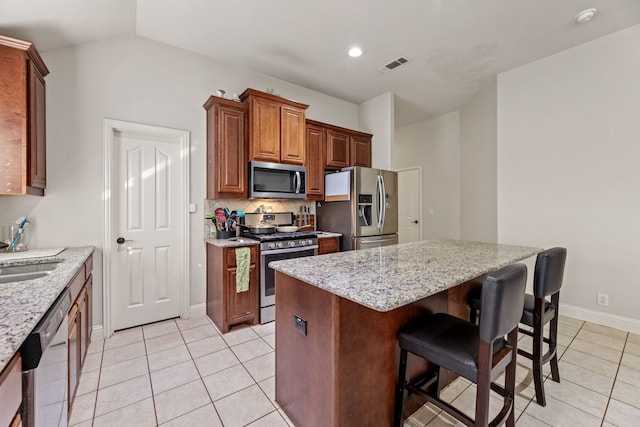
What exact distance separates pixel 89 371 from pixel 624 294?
195 inches

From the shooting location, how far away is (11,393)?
31.2 inches

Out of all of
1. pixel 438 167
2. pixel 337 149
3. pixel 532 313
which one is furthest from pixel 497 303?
pixel 438 167

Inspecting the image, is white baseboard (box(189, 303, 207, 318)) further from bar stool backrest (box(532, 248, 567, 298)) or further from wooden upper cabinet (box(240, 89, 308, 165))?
bar stool backrest (box(532, 248, 567, 298))

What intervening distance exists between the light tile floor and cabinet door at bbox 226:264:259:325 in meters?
0.20

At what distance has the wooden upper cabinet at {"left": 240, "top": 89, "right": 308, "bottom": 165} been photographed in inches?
126

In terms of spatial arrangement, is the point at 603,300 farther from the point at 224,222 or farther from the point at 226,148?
the point at 226,148

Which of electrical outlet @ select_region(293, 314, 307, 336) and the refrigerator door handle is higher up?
the refrigerator door handle

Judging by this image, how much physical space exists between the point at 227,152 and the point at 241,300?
5.29 ft

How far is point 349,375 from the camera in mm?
1323

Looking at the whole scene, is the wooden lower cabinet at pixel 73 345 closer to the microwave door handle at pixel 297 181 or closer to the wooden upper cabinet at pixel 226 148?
the wooden upper cabinet at pixel 226 148

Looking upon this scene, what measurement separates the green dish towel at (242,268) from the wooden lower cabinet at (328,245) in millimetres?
954

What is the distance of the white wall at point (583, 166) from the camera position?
279 centimetres

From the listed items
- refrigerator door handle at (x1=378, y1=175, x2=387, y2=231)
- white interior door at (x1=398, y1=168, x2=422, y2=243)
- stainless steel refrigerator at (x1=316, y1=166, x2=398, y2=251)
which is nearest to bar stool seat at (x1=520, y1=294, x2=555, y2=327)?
stainless steel refrigerator at (x1=316, y1=166, x2=398, y2=251)

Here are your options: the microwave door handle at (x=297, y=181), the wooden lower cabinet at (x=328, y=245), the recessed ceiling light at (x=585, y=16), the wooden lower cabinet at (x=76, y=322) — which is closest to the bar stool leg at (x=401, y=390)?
the wooden lower cabinet at (x=76, y=322)
